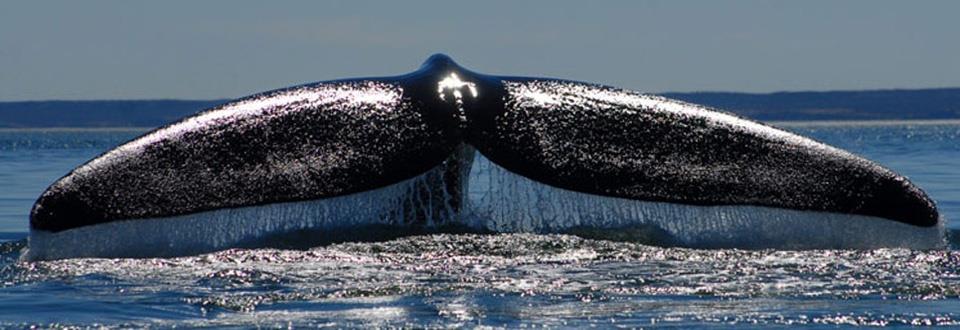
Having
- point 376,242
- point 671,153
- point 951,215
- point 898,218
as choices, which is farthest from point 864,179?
point 951,215

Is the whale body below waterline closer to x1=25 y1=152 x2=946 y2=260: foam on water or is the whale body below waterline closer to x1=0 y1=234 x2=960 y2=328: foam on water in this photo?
x1=25 y1=152 x2=946 y2=260: foam on water

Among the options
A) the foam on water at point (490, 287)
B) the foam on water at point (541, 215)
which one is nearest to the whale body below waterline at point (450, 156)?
the foam on water at point (541, 215)

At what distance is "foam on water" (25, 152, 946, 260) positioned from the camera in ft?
28.9

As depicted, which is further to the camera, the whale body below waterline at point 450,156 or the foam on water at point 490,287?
the whale body below waterline at point 450,156

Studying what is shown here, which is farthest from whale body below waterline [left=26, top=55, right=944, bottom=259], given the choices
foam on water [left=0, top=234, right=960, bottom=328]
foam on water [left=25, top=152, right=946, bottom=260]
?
foam on water [left=0, top=234, right=960, bottom=328]

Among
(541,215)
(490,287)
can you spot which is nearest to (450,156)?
(541,215)

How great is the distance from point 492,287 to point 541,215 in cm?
166

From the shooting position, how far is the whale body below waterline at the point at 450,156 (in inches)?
348

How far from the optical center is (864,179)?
360 inches

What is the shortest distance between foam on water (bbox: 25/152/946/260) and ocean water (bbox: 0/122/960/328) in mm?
91

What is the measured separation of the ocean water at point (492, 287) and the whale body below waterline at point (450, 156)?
5.6 inches

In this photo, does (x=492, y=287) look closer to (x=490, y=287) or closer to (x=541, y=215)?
(x=490, y=287)

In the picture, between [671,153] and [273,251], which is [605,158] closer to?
[671,153]

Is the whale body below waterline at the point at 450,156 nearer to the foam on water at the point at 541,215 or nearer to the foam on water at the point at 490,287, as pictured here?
the foam on water at the point at 541,215
